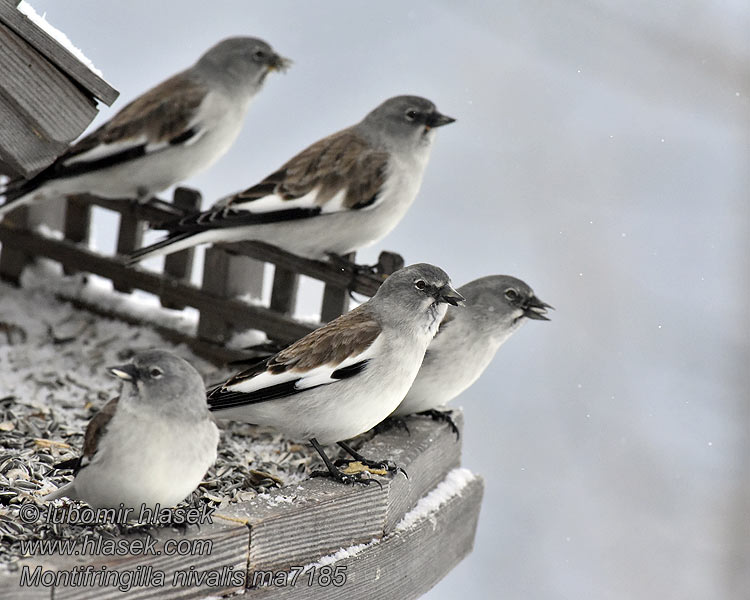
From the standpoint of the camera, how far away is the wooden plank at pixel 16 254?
4.79 metres

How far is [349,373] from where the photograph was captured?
288cm

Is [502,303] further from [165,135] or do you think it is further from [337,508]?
[165,135]

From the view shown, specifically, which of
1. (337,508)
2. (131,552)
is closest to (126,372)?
(131,552)

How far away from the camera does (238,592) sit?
2.45m

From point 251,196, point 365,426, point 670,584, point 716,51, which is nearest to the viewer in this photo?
point 365,426

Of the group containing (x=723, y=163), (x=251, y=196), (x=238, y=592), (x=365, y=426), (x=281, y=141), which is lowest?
(x=238, y=592)

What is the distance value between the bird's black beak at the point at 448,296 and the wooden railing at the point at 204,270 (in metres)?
0.80

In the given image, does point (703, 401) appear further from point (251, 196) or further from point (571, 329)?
point (251, 196)

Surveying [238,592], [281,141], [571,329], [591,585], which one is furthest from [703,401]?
[238,592]

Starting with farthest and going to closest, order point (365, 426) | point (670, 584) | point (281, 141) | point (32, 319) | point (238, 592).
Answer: point (281, 141) → point (670, 584) → point (32, 319) → point (365, 426) → point (238, 592)

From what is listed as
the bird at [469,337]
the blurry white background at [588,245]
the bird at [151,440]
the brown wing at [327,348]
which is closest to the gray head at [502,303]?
the bird at [469,337]

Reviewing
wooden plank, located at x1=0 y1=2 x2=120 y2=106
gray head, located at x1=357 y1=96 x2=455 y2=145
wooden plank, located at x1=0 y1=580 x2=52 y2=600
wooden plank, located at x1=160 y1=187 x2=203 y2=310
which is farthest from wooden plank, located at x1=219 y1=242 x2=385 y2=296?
wooden plank, located at x1=0 y1=580 x2=52 y2=600

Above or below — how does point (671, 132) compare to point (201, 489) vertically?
above

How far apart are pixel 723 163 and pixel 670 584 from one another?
9.43ft
